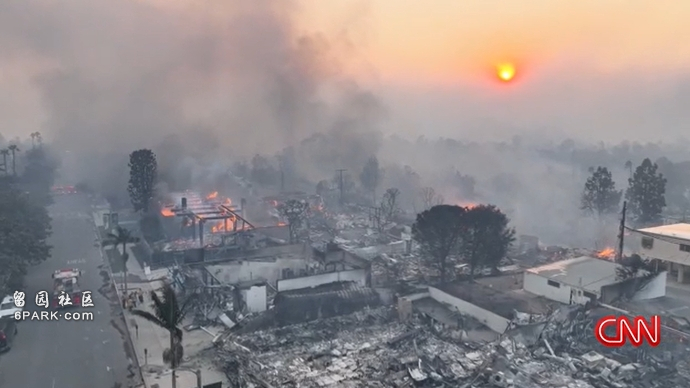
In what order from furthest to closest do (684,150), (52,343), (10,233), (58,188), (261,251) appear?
(684,150)
(58,188)
(261,251)
(10,233)
(52,343)

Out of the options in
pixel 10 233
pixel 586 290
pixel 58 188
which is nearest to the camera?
pixel 586 290

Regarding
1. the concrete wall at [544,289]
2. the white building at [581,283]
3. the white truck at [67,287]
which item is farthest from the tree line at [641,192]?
the white truck at [67,287]

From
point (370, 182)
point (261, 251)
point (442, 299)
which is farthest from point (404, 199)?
point (442, 299)

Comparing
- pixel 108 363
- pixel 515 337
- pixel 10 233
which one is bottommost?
pixel 108 363

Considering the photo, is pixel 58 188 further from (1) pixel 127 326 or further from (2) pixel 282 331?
(2) pixel 282 331

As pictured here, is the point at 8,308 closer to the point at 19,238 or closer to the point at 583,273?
the point at 19,238

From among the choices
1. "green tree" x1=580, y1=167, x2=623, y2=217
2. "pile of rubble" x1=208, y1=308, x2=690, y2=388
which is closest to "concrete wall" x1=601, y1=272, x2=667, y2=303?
"pile of rubble" x1=208, y1=308, x2=690, y2=388

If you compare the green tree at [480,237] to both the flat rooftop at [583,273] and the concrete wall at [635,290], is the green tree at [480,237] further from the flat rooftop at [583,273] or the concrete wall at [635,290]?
the concrete wall at [635,290]
